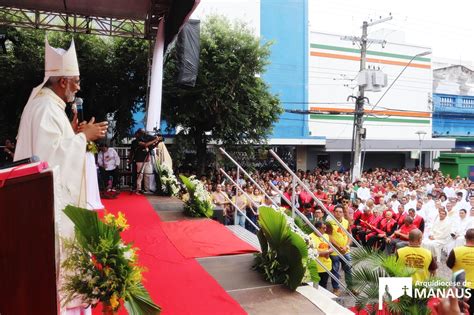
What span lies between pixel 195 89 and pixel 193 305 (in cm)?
1229

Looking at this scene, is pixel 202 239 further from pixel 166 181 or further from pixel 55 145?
pixel 166 181

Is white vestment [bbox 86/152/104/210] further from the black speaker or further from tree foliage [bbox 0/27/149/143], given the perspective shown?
tree foliage [bbox 0/27/149/143]

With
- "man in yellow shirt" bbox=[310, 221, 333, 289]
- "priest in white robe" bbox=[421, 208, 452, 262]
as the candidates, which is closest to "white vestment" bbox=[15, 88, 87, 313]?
"man in yellow shirt" bbox=[310, 221, 333, 289]

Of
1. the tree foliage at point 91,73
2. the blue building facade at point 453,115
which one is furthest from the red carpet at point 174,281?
the blue building facade at point 453,115

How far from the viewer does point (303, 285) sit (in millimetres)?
4141

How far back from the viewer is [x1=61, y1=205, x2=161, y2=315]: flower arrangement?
2.51 m

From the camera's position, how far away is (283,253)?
4207mm

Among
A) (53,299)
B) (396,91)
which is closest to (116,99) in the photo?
(53,299)

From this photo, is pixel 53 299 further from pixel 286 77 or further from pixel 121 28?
pixel 286 77

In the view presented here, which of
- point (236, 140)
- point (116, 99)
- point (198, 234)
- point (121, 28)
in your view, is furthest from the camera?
point (236, 140)

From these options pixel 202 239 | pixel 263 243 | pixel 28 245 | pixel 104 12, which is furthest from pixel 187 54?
pixel 28 245

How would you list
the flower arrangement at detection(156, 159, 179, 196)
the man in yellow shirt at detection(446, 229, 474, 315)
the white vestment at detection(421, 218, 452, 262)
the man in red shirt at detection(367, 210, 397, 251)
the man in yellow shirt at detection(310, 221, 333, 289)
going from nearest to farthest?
the man in yellow shirt at detection(446, 229, 474, 315), the man in yellow shirt at detection(310, 221, 333, 289), the flower arrangement at detection(156, 159, 179, 196), the white vestment at detection(421, 218, 452, 262), the man in red shirt at detection(367, 210, 397, 251)

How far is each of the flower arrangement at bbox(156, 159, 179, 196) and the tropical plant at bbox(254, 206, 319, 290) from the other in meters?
4.70

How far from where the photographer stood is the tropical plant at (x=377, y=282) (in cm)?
359
